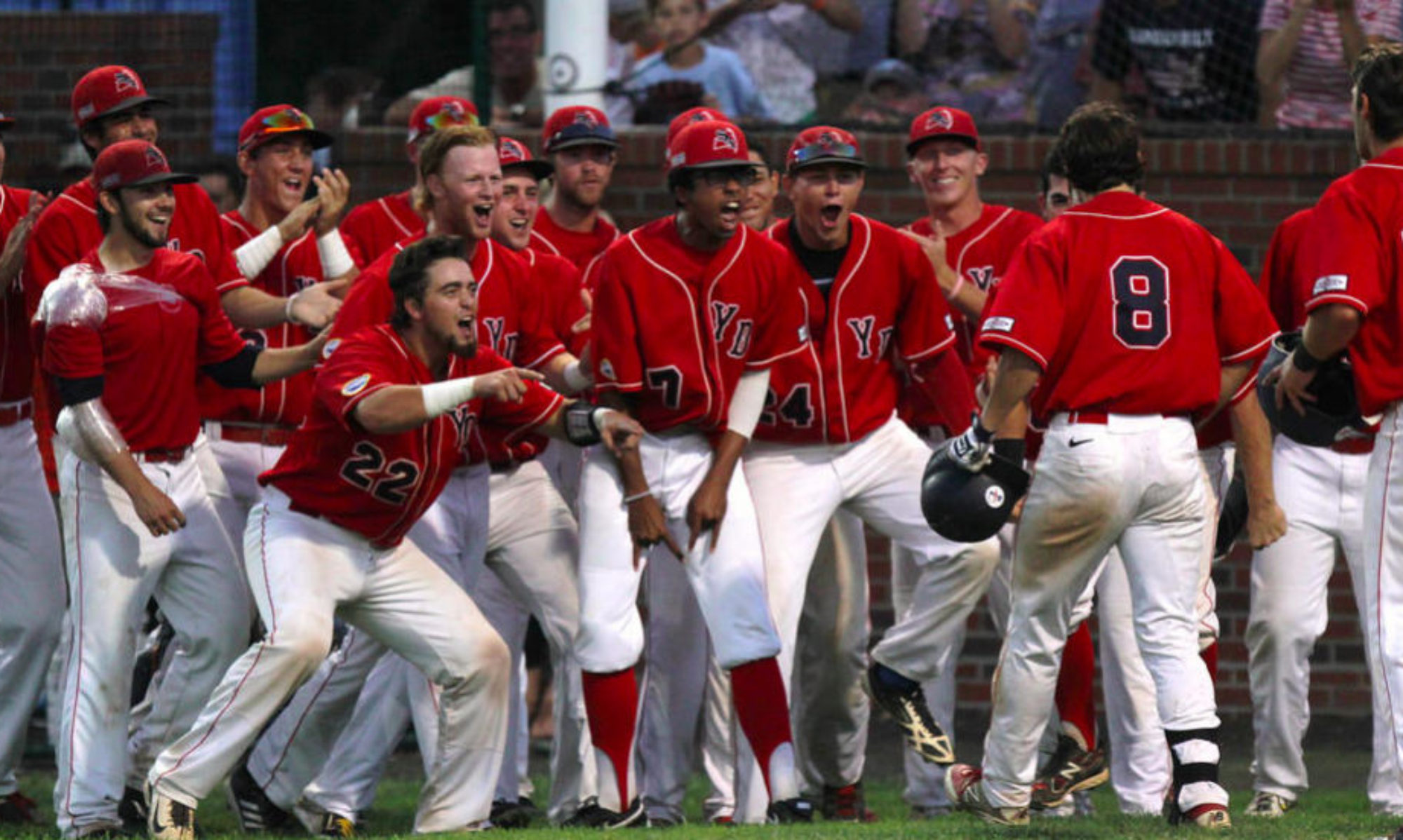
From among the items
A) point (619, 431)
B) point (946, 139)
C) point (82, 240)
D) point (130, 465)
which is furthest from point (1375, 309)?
point (82, 240)

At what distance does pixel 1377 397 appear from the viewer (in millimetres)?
6215

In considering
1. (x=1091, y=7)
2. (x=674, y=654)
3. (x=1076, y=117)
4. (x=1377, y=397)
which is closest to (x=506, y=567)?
(x=674, y=654)

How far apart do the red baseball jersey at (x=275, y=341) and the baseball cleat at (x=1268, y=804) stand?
367cm

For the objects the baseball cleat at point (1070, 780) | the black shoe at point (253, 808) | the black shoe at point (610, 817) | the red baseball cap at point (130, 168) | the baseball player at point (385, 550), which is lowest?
the black shoe at point (253, 808)

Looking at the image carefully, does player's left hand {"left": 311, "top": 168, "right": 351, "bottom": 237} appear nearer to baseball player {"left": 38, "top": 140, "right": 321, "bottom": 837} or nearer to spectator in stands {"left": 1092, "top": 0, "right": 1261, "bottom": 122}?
baseball player {"left": 38, "top": 140, "right": 321, "bottom": 837}

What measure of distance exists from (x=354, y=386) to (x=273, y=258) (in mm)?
1852

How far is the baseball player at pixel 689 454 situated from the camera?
720 centimetres

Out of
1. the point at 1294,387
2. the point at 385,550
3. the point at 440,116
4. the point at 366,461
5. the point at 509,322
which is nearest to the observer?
the point at 1294,387

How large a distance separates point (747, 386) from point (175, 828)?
91.6 inches

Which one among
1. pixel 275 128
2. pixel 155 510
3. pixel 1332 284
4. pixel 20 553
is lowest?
pixel 20 553

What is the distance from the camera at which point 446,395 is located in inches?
261

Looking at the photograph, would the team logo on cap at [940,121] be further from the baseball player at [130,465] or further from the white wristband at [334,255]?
the baseball player at [130,465]

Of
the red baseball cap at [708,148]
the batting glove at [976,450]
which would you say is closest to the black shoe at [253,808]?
the red baseball cap at [708,148]

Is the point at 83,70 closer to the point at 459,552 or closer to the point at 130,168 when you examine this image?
the point at 130,168
